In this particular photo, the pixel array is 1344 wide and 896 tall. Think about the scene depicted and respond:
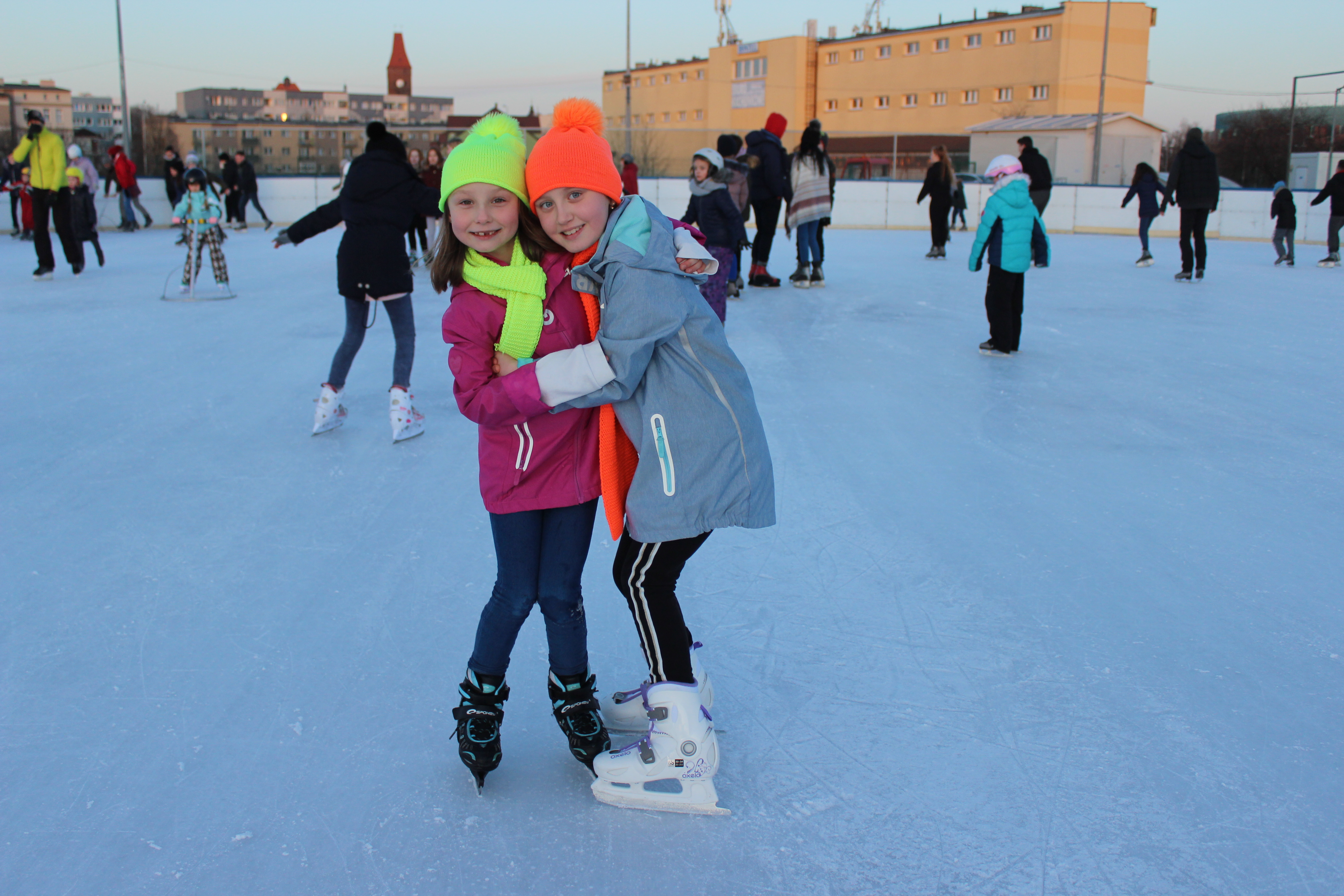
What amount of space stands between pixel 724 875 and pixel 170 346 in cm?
549

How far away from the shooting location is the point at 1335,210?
10.5 meters

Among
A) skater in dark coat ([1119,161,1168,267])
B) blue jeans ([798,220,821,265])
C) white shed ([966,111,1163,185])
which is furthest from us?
white shed ([966,111,1163,185])

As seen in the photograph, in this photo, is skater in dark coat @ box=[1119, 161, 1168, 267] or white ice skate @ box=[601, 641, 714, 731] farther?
skater in dark coat @ box=[1119, 161, 1168, 267]

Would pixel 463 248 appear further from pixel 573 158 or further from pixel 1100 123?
pixel 1100 123

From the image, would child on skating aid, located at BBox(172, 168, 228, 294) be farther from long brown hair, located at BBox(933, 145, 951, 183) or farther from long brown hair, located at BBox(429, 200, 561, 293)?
long brown hair, located at BBox(933, 145, 951, 183)

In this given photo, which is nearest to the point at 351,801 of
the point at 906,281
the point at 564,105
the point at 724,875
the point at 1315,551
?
the point at 724,875

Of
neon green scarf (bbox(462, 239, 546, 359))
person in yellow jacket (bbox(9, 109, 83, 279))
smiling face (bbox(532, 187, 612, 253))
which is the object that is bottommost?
neon green scarf (bbox(462, 239, 546, 359))

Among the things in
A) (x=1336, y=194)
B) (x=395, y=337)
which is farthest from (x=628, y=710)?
(x=1336, y=194)

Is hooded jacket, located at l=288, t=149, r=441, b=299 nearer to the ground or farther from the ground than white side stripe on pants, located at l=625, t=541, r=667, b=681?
Answer: farther from the ground

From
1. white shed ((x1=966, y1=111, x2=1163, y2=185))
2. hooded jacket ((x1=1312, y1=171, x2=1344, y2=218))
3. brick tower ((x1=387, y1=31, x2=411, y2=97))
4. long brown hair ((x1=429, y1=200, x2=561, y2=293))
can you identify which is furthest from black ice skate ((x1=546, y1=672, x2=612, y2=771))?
brick tower ((x1=387, y1=31, x2=411, y2=97))

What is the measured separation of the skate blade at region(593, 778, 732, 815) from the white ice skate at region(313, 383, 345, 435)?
2761mm

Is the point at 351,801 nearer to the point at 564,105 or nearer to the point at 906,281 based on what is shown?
the point at 564,105

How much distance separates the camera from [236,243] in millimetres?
12906

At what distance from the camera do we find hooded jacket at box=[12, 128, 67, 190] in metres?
8.27
